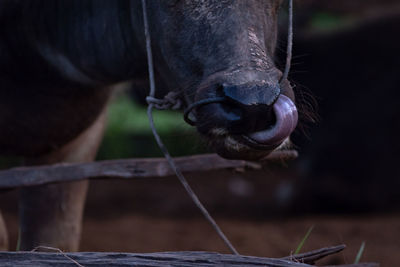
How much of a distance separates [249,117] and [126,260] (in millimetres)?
553

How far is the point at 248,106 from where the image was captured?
2.05m

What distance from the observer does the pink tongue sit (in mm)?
2084

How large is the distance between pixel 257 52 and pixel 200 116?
277mm

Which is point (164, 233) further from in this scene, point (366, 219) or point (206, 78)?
point (206, 78)

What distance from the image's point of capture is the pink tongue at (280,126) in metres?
2.08

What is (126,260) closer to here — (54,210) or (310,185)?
(54,210)

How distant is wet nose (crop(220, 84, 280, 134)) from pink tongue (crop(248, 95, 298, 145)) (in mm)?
20

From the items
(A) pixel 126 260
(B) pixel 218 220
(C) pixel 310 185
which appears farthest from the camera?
(C) pixel 310 185

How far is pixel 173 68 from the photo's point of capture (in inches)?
96.9

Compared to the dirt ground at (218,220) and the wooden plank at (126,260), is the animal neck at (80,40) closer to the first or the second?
the wooden plank at (126,260)

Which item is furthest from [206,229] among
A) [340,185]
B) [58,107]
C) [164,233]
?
[58,107]

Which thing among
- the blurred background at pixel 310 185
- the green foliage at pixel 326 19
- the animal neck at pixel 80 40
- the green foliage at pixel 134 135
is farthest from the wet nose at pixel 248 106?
the green foliage at pixel 326 19

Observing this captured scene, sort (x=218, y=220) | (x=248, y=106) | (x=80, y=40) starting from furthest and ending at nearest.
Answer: (x=218, y=220)
(x=80, y=40)
(x=248, y=106)

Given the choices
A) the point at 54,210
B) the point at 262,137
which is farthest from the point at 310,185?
the point at 262,137
